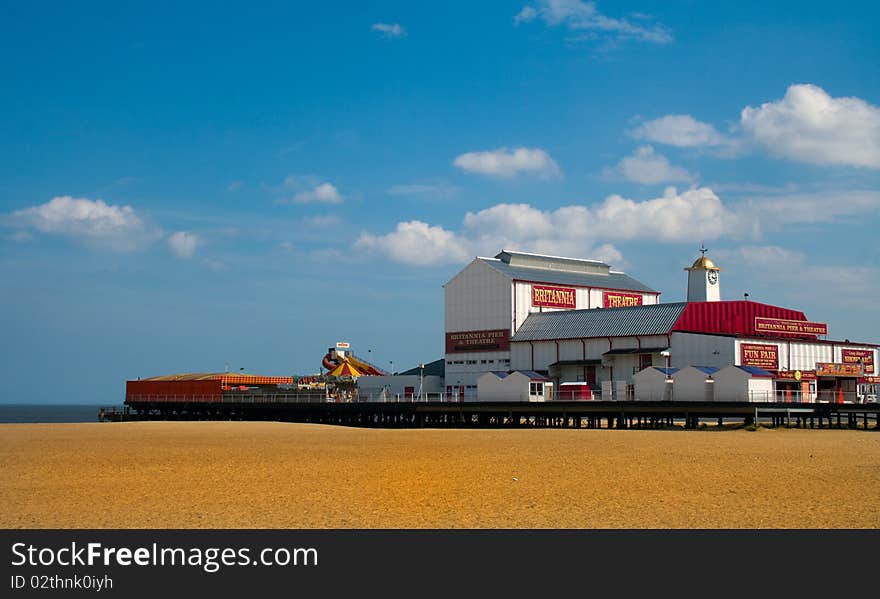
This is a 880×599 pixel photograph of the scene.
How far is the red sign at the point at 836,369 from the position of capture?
183ft

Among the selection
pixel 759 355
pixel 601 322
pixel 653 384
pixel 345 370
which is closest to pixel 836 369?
pixel 759 355

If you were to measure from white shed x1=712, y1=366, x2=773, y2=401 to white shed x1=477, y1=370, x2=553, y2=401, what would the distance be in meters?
11.0

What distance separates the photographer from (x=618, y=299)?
234ft

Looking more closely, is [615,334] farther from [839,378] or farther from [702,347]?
[839,378]

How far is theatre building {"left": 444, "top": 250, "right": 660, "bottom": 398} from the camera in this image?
216 feet

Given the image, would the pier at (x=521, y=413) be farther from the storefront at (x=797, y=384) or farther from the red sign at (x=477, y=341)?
the red sign at (x=477, y=341)

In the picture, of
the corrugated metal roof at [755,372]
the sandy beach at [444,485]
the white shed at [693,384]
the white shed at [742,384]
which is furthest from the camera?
the white shed at [693,384]

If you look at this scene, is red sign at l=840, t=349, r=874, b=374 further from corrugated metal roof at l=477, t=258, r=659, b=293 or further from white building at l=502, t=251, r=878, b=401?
corrugated metal roof at l=477, t=258, r=659, b=293

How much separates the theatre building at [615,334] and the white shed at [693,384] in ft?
0.80

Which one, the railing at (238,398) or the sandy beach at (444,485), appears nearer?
the sandy beach at (444,485)

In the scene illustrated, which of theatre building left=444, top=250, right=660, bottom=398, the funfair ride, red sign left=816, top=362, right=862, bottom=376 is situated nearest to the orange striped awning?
the funfair ride

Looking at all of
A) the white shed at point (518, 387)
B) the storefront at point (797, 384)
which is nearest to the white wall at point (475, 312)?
the white shed at point (518, 387)
